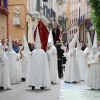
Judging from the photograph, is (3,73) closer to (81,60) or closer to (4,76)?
(4,76)

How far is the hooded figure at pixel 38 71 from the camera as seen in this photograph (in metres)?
14.5

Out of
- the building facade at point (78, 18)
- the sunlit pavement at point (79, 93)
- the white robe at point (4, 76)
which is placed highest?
the building facade at point (78, 18)

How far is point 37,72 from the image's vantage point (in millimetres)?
14617

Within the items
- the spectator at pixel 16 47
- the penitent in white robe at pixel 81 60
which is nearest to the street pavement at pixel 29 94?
the spectator at pixel 16 47

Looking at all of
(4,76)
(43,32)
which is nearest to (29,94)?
(4,76)

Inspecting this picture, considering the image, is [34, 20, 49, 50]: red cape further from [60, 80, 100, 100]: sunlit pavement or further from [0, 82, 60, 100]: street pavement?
[0, 82, 60, 100]: street pavement

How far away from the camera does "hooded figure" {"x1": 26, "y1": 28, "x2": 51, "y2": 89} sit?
14547mm

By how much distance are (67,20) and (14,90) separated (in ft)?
190

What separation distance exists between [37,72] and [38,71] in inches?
2.2

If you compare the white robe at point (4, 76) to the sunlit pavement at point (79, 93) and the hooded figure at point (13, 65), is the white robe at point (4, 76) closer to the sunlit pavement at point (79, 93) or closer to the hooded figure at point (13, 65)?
the sunlit pavement at point (79, 93)

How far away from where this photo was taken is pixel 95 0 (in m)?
16.7

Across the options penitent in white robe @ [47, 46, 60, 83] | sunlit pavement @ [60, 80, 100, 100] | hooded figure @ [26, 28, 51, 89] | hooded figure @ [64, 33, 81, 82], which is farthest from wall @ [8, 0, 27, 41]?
hooded figure @ [26, 28, 51, 89]

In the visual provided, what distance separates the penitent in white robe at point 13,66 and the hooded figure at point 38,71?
2489mm

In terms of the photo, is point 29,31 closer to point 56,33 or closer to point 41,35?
point 56,33
